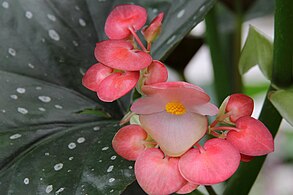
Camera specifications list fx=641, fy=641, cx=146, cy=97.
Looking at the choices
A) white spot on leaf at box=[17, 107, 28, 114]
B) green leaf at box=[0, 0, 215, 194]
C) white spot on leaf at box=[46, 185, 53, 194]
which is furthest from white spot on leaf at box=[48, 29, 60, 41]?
white spot on leaf at box=[46, 185, 53, 194]

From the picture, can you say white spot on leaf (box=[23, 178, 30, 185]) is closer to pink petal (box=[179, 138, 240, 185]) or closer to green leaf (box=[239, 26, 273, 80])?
pink petal (box=[179, 138, 240, 185])

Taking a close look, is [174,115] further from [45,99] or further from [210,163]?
[45,99]

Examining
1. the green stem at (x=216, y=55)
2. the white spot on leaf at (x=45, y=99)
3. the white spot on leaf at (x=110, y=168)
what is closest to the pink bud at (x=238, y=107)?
the white spot on leaf at (x=110, y=168)

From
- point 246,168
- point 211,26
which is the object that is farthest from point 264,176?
point 246,168

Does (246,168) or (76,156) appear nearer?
(76,156)

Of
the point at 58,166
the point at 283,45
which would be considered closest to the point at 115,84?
the point at 58,166

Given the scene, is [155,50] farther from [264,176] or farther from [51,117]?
[264,176]

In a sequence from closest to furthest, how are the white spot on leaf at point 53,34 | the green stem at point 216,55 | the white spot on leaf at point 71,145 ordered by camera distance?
Result: the white spot on leaf at point 71,145, the white spot on leaf at point 53,34, the green stem at point 216,55

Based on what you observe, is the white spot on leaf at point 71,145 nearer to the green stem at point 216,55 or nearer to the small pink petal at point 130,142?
the small pink petal at point 130,142
